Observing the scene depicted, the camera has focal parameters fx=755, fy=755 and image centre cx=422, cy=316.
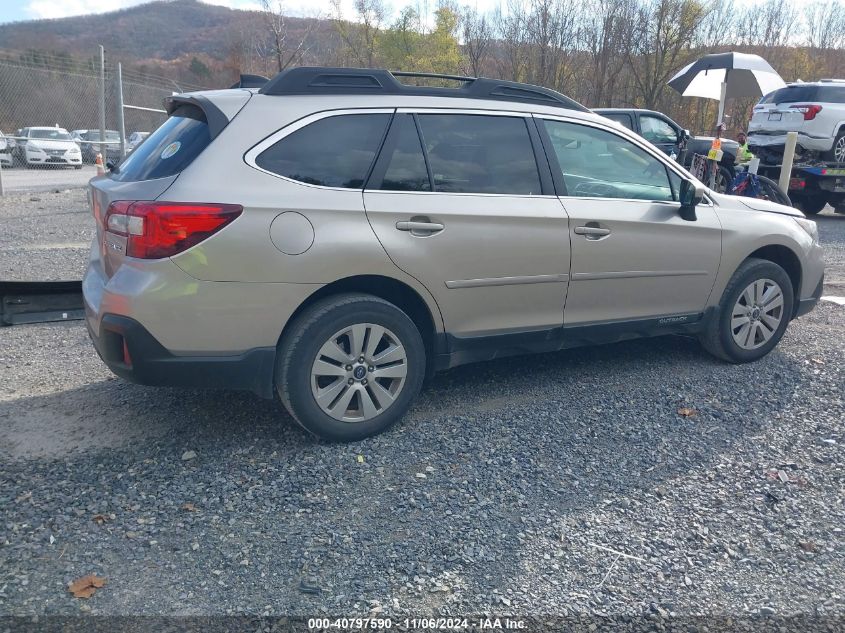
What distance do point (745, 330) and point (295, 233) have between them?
3354mm

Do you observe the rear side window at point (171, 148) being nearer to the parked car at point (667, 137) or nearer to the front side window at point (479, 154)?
the front side window at point (479, 154)

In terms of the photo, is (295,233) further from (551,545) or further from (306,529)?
(551,545)

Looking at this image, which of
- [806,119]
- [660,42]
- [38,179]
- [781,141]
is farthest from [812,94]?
[38,179]

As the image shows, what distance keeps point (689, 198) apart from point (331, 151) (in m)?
2.38

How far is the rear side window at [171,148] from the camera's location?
3576 millimetres

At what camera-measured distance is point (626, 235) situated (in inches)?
180

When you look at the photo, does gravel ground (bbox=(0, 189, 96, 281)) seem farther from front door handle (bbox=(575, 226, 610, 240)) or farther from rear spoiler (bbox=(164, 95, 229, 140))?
front door handle (bbox=(575, 226, 610, 240))

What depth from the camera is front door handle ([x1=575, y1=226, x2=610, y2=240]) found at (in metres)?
4.39

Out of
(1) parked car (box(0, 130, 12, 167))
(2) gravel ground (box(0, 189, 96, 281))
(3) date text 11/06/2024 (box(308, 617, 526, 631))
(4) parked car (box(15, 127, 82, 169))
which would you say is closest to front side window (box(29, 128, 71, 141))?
(4) parked car (box(15, 127, 82, 169))

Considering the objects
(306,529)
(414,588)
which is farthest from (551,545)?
(306,529)

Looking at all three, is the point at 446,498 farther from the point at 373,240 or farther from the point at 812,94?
the point at 812,94

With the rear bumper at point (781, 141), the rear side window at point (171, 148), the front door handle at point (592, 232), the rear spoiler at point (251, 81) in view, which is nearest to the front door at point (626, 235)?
the front door handle at point (592, 232)

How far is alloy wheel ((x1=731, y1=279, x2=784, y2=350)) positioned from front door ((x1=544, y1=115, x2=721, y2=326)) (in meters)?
0.36

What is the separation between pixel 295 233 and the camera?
3549mm
